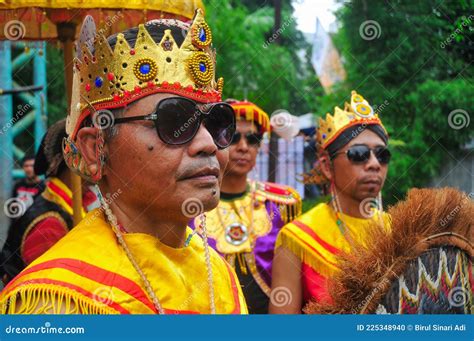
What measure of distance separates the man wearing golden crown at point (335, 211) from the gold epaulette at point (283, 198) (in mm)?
727

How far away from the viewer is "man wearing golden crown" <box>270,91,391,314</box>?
4188 millimetres

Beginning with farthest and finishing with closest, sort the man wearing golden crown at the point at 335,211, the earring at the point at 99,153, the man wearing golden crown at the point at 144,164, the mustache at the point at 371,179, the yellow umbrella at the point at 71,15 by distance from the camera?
the mustache at the point at 371,179, the man wearing golden crown at the point at 335,211, the yellow umbrella at the point at 71,15, the earring at the point at 99,153, the man wearing golden crown at the point at 144,164

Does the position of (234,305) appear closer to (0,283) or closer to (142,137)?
(142,137)

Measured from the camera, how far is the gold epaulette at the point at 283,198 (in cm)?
533

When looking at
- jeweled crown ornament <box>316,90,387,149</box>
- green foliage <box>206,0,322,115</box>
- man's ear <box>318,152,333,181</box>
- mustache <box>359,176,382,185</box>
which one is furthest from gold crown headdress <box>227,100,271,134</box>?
green foliage <box>206,0,322,115</box>

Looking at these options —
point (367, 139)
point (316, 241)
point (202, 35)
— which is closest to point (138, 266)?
point (202, 35)

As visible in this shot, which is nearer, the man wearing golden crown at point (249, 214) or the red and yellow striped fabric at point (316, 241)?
the red and yellow striped fabric at point (316, 241)

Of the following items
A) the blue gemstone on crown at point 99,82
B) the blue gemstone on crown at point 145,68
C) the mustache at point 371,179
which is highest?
the blue gemstone on crown at point 145,68

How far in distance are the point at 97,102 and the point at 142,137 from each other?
21 cm

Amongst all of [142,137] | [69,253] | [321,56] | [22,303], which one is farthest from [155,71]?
[321,56]

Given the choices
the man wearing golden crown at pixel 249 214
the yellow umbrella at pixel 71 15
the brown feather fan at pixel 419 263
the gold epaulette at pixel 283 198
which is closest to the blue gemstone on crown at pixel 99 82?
the yellow umbrella at pixel 71 15

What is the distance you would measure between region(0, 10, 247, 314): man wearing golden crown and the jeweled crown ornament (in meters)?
2.32

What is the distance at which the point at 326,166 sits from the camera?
466 cm

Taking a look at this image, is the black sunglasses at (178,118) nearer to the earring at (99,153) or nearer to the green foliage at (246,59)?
the earring at (99,153)
